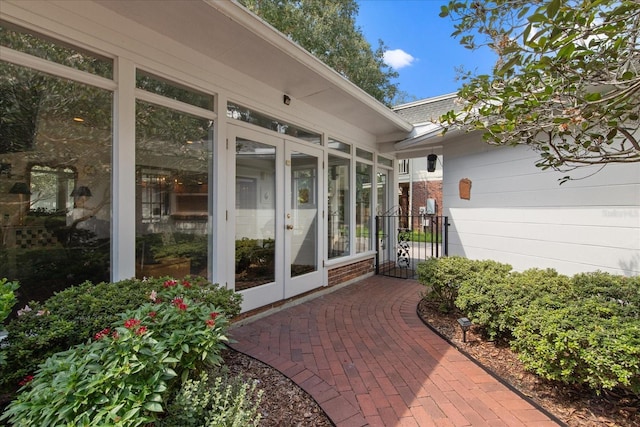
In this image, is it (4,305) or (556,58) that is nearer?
(4,305)

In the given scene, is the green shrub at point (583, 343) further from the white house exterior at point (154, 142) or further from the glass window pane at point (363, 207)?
the glass window pane at point (363, 207)

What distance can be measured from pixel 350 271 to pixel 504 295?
313cm

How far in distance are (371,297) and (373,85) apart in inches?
378

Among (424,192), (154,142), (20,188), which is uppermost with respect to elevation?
(424,192)

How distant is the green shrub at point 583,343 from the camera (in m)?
A: 1.82

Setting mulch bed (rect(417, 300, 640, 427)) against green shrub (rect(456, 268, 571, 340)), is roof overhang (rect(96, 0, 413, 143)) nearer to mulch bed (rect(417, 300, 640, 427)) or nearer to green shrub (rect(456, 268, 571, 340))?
green shrub (rect(456, 268, 571, 340))

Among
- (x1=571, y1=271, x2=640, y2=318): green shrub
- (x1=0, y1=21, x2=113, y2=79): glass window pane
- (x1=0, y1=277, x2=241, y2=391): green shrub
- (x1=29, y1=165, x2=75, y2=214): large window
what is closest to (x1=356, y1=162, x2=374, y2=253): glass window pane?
(x1=571, y1=271, x2=640, y2=318): green shrub

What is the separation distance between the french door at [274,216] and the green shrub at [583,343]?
A: 9.01 feet

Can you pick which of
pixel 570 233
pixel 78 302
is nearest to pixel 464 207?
pixel 570 233

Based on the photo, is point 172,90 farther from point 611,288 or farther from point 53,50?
point 611,288

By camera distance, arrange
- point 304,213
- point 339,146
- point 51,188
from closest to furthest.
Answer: point 51,188
point 304,213
point 339,146

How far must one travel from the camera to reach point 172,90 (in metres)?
3.00

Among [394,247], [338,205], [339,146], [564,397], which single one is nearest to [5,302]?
[564,397]

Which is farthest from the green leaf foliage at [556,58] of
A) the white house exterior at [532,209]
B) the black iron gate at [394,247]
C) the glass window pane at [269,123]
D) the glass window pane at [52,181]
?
the black iron gate at [394,247]
